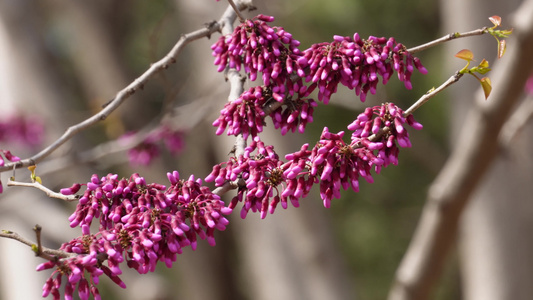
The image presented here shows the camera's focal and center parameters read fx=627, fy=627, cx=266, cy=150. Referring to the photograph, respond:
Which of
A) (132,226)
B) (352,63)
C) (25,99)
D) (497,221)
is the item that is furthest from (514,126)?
(25,99)

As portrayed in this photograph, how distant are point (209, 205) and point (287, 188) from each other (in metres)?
0.19

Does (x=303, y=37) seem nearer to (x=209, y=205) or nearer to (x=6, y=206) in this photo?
(x=6, y=206)

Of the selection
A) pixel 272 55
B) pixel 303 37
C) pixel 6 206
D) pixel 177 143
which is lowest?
pixel 272 55

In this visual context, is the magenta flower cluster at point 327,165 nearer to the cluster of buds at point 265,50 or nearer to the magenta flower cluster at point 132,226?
the magenta flower cluster at point 132,226

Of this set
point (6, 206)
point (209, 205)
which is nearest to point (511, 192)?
point (209, 205)

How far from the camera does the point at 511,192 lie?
401cm

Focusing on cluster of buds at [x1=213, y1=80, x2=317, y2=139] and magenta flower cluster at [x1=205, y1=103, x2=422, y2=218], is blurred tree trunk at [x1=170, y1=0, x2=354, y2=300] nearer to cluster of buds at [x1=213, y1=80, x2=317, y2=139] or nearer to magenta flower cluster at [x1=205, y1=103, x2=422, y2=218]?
cluster of buds at [x1=213, y1=80, x2=317, y2=139]

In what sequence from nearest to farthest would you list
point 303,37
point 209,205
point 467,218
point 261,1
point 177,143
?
point 209,205 → point 177,143 → point 261,1 → point 467,218 → point 303,37

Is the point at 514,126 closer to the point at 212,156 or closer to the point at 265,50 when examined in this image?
the point at 265,50

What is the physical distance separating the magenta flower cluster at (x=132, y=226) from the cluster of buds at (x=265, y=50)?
14.5 inches

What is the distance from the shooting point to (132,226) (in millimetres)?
1360

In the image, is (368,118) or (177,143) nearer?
(368,118)

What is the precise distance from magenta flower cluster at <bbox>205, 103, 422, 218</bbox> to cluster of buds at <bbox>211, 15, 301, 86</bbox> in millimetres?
236

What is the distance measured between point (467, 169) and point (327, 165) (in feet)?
6.16
